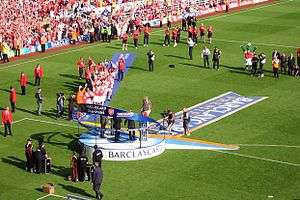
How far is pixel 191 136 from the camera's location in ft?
115

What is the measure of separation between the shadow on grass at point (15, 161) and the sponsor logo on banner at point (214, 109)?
689 centimetres

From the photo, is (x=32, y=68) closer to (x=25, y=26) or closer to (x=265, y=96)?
(x=25, y=26)

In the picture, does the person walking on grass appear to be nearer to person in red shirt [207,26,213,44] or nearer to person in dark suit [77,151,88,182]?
person in dark suit [77,151,88,182]

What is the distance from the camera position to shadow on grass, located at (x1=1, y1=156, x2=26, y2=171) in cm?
3118

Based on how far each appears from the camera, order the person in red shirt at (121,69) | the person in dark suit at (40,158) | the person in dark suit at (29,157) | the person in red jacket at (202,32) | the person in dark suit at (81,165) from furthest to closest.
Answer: the person in red jacket at (202,32)
the person in red shirt at (121,69)
the person in dark suit at (29,157)
the person in dark suit at (40,158)
the person in dark suit at (81,165)

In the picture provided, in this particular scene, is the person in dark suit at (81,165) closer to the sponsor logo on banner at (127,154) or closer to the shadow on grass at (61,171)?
the shadow on grass at (61,171)

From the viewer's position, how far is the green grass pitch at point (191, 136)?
28.4 m

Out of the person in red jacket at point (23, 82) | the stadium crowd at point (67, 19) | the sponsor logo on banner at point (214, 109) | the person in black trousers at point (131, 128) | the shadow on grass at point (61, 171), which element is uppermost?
the stadium crowd at point (67, 19)

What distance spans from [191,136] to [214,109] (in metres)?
4.67

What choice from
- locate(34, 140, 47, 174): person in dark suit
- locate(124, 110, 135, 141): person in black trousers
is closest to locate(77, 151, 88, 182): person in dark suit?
locate(34, 140, 47, 174): person in dark suit

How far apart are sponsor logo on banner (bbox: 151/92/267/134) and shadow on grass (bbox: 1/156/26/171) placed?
689 cm

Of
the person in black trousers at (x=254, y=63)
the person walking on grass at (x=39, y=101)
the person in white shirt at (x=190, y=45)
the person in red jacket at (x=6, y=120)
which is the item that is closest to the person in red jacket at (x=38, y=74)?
the person walking on grass at (x=39, y=101)

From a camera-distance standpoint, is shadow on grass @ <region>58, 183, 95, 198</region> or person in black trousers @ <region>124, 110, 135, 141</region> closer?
shadow on grass @ <region>58, 183, 95, 198</region>

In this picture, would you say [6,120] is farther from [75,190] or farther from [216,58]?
[216,58]
